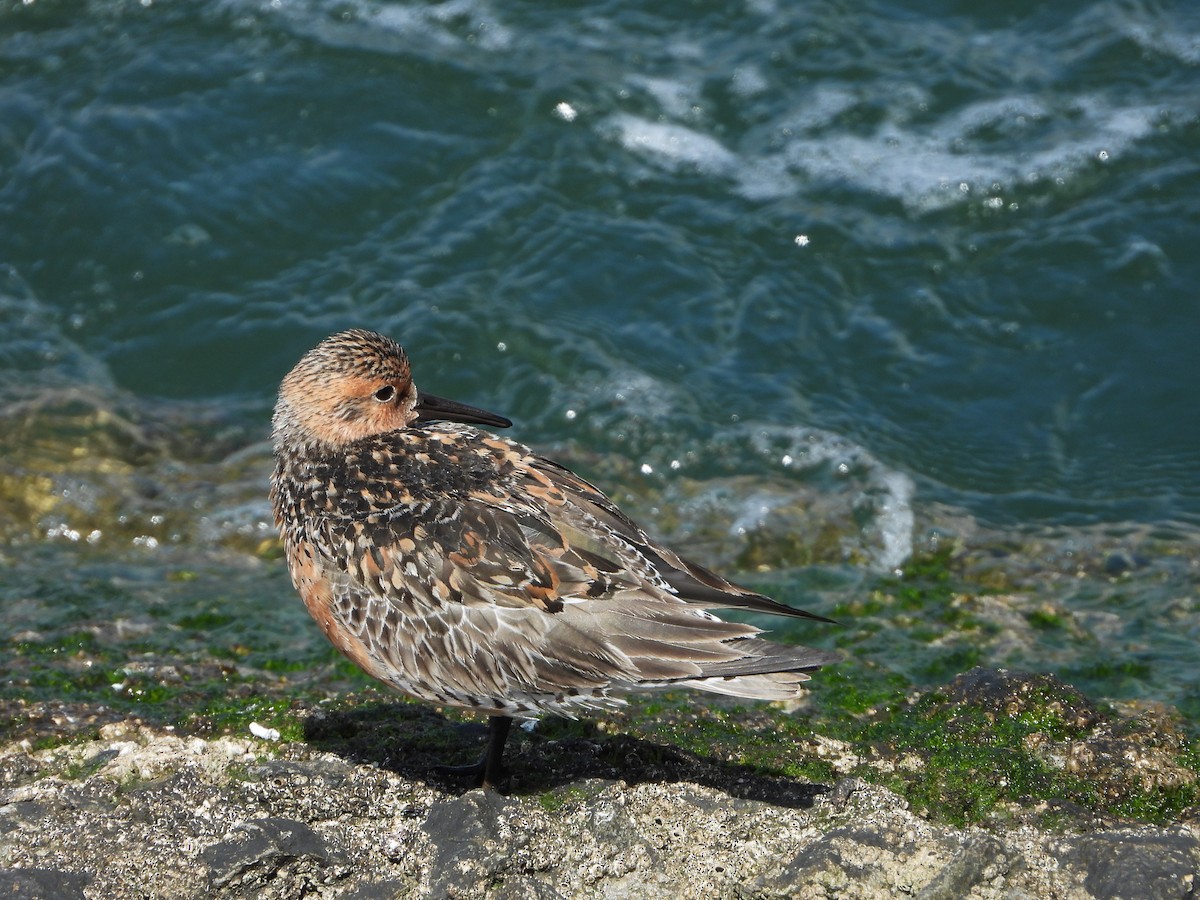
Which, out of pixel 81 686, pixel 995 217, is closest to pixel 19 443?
pixel 81 686

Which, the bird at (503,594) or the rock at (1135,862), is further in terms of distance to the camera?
the bird at (503,594)

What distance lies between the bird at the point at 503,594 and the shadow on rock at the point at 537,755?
0.69 ft

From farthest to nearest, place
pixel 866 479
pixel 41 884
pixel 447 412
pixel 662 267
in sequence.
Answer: pixel 662 267, pixel 866 479, pixel 447 412, pixel 41 884

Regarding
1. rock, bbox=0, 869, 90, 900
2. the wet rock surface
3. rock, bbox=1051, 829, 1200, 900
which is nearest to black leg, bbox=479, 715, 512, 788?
the wet rock surface

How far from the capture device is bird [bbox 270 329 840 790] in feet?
19.2

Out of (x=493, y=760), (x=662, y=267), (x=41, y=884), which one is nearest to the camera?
(x=41, y=884)

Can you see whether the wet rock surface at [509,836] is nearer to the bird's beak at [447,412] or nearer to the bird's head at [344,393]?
the bird's head at [344,393]

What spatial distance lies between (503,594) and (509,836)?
106cm

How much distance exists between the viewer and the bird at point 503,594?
5852 millimetres

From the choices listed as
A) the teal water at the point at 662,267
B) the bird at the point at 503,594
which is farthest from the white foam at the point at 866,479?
the bird at the point at 503,594

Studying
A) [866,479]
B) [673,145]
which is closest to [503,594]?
[866,479]

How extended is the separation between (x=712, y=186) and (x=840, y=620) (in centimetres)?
670

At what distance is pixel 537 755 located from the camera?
21.6 ft

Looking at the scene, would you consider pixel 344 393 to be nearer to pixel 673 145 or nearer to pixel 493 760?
pixel 493 760
